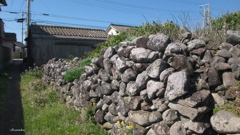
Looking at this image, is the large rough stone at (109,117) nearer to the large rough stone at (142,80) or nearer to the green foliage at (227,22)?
the large rough stone at (142,80)

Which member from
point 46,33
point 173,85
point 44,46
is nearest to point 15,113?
point 173,85

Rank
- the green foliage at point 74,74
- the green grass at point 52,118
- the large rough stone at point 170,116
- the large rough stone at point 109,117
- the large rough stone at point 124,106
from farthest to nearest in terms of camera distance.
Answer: the green foliage at point 74,74, the green grass at point 52,118, the large rough stone at point 109,117, the large rough stone at point 124,106, the large rough stone at point 170,116

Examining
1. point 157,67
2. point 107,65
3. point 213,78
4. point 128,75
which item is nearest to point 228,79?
point 213,78

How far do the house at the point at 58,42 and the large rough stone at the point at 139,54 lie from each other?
14864 mm

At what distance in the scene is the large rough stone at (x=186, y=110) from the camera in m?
2.72

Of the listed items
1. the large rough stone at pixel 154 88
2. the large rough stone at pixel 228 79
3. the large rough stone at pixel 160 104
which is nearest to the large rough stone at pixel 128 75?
the large rough stone at pixel 154 88

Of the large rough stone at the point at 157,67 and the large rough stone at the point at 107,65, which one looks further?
the large rough stone at the point at 107,65

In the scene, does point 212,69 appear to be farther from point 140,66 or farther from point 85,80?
point 85,80

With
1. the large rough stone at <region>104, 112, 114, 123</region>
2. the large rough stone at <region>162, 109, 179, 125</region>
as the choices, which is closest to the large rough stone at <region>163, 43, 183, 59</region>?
the large rough stone at <region>162, 109, 179, 125</region>

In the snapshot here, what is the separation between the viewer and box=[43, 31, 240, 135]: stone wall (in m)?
2.76

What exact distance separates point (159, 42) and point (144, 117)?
1.29 m

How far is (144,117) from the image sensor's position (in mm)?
3611

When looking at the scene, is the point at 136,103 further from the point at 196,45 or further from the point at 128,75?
the point at 196,45

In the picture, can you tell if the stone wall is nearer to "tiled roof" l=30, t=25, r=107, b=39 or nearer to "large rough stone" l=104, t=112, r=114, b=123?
"large rough stone" l=104, t=112, r=114, b=123
